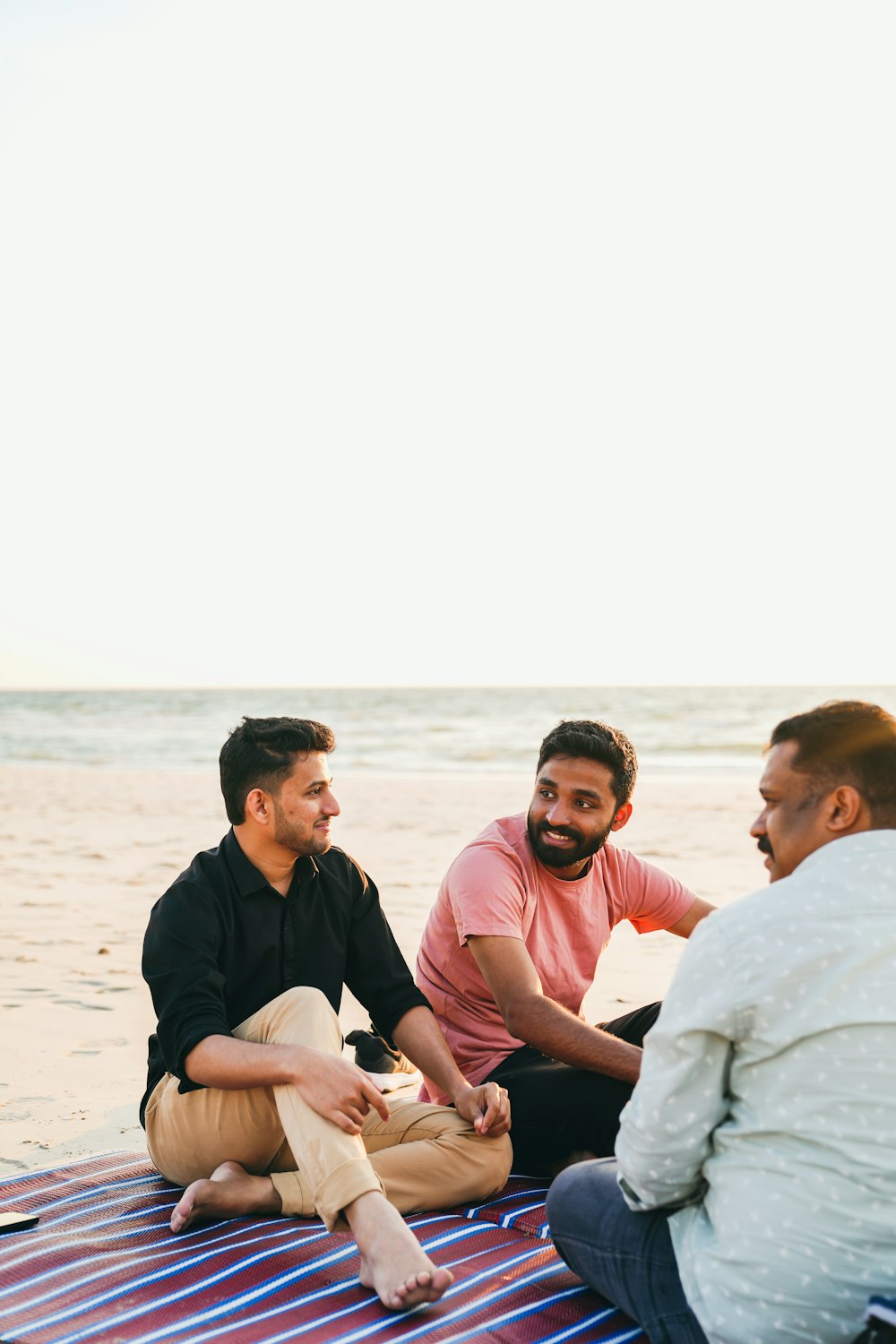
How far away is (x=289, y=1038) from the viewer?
10.8 feet

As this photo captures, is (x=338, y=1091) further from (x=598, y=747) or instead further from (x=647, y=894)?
(x=647, y=894)

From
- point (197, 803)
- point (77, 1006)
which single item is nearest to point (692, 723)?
point (197, 803)

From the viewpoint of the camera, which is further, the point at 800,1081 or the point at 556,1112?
the point at 556,1112

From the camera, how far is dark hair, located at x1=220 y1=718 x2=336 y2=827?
3.66 metres

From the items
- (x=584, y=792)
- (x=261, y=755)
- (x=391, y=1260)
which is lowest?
(x=391, y=1260)

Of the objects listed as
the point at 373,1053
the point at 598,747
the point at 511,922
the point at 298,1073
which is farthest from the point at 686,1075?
the point at 373,1053

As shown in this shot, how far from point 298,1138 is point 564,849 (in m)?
1.29

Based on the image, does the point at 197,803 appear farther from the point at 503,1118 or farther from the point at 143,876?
the point at 503,1118

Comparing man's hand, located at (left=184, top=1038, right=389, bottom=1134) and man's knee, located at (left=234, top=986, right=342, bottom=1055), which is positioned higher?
man's knee, located at (left=234, top=986, right=342, bottom=1055)

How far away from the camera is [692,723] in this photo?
37.8m

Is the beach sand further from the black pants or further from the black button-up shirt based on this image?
the black pants

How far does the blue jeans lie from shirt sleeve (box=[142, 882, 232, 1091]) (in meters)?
1.04

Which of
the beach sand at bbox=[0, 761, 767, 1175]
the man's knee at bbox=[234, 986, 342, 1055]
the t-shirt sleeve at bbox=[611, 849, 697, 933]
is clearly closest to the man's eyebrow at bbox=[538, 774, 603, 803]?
the t-shirt sleeve at bbox=[611, 849, 697, 933]

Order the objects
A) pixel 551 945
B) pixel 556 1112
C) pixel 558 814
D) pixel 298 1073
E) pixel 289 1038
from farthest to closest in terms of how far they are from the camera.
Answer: pixel 551 945 < pixel 558 814 < pixel 556 1112 < pixel 289 1038 < pixel 298 1073
